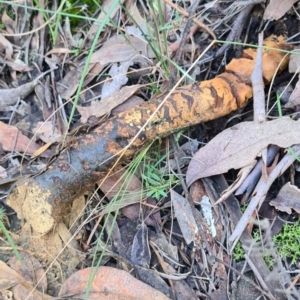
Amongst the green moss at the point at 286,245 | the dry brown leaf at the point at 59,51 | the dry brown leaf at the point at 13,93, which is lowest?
the green moss at the point at 286,245

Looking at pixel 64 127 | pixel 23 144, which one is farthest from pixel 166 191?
pixel 23 144

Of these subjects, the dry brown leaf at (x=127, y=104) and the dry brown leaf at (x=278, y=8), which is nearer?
the dry brown leaf at (x=278, y=8)

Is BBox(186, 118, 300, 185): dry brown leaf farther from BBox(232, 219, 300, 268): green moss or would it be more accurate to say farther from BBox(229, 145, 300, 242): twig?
BBox(232, 219, 300, 268): green moss

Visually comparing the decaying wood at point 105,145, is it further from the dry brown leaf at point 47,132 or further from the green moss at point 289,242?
the green moss at point 289,242

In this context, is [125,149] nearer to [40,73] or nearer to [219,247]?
[219,247]

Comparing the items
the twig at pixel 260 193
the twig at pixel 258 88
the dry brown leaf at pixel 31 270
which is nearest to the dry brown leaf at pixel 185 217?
the twig at pixel 260 193

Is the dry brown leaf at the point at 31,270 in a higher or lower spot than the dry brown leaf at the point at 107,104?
lower

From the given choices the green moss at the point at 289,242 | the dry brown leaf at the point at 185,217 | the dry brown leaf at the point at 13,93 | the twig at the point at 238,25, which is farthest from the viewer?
the dry brown leaf at the point at 13,93
